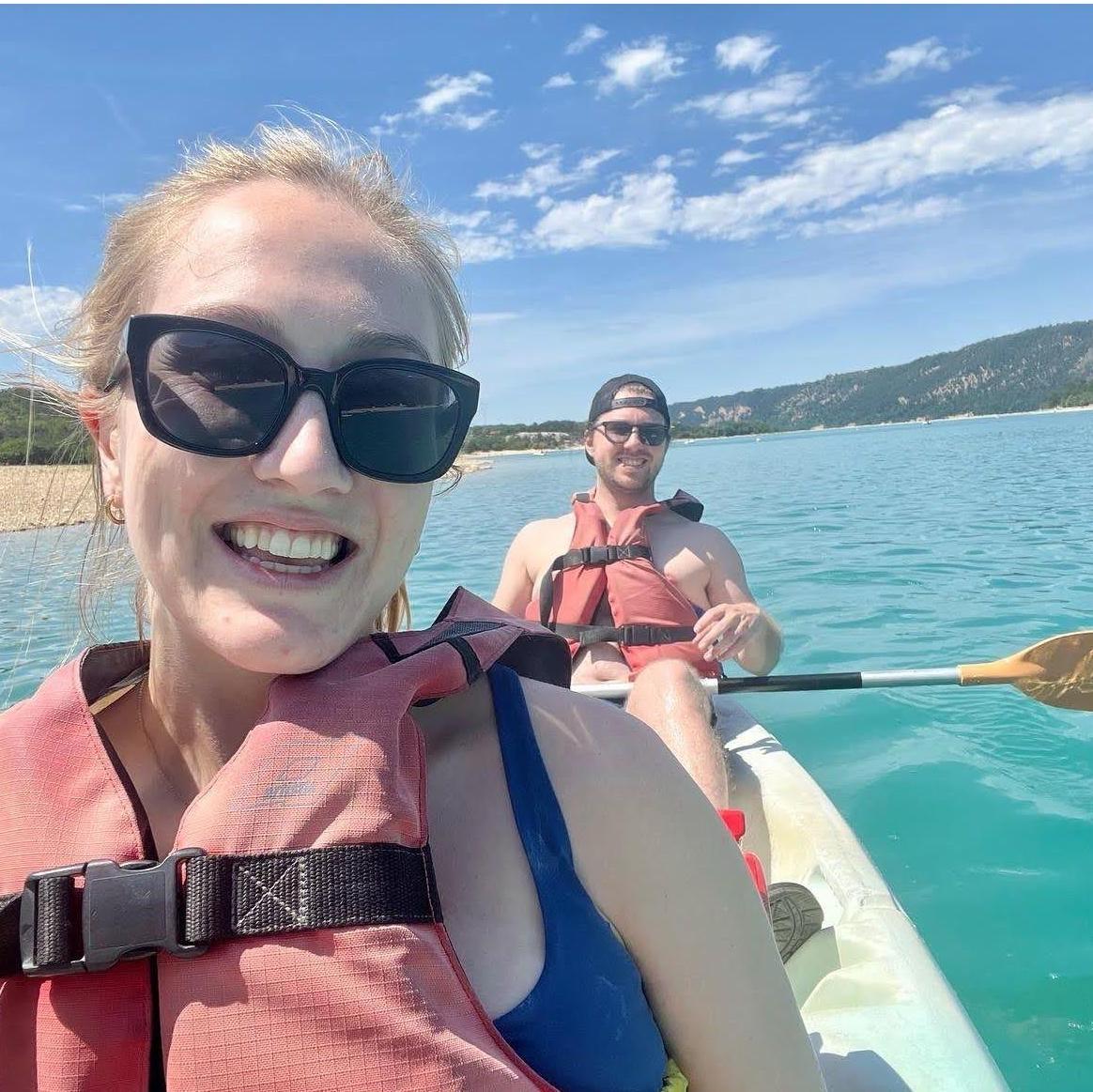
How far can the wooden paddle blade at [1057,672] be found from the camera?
13.0ft

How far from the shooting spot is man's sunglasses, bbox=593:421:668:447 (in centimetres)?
462

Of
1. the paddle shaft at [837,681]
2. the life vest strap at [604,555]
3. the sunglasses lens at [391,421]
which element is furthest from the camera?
the life vest strap at [604,555]

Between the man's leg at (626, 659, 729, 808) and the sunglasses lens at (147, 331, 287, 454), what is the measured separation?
6.35 feet

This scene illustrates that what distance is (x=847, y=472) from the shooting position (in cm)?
2664

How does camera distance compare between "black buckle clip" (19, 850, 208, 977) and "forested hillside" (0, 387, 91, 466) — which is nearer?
"black buckle clip" (19, 850, 208, 977)

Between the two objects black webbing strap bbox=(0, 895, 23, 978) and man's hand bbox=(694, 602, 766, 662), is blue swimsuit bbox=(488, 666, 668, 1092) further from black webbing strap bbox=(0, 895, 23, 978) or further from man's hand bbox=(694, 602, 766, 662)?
man's hand bbox=(694, 602, 766, 662)

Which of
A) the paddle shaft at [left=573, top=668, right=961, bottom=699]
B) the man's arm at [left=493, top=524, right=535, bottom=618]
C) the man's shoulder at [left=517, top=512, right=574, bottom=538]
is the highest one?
the man's shoulder at [left=517, top=512, right=574, bottom=538]

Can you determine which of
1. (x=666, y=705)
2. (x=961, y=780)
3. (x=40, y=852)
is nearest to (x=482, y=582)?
(x=961, y=780)

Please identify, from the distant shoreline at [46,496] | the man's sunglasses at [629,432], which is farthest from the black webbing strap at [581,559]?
the distant shoreline at [46,496]

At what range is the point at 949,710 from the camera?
17.7ft

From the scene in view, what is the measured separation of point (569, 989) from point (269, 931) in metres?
0.33

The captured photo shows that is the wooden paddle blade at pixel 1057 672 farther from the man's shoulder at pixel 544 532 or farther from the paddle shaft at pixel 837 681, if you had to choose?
the man's shoulder at pixel 544 532

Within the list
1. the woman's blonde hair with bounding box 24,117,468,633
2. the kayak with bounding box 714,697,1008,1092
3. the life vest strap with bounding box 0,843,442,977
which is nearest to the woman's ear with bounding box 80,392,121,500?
the woman's blonde hair with bounding box 24,117,468,633

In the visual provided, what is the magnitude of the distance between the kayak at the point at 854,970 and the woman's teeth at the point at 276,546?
1.55m
